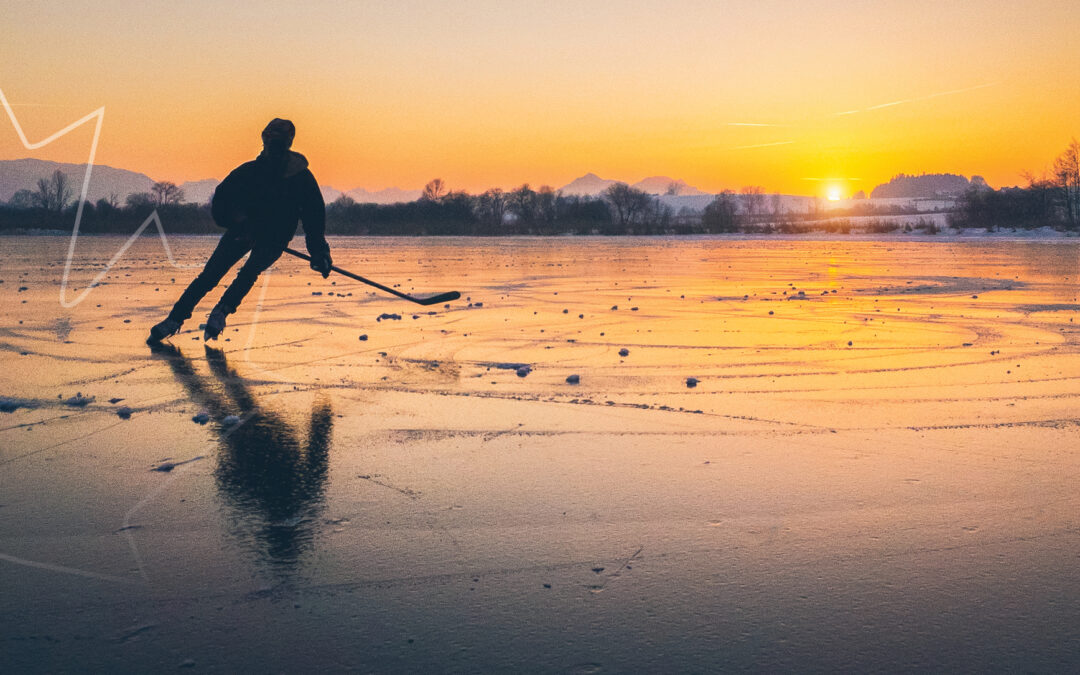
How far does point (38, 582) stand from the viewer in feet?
10.1

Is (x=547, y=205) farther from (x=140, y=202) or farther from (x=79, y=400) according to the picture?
(x=79, y=400)

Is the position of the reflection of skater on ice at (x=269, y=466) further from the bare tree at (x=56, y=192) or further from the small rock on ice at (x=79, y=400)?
the bare tree at (x=56, y=192)

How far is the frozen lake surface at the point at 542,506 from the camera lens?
8.79ft

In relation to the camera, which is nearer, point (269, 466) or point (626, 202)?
point (269, 466)

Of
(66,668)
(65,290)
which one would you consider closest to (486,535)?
(66,668)

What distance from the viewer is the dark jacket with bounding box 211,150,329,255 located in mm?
9219

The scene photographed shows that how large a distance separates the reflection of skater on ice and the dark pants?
2.58 metres

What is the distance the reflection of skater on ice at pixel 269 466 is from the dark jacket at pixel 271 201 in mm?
2804

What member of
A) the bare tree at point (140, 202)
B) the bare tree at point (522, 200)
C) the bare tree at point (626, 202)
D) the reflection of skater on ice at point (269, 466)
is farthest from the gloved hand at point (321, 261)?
the bare tree at point (626, 202)

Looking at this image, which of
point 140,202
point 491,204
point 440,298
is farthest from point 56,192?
point 440,298

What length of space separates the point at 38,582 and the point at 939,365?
699 cm

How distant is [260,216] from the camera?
9445mm

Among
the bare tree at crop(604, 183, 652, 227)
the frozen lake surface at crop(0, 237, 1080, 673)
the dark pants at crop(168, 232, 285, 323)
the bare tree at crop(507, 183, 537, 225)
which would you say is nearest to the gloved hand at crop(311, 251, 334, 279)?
the dark pants at crop(168, 232, 285, 323)

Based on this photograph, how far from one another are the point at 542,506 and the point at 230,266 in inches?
260
